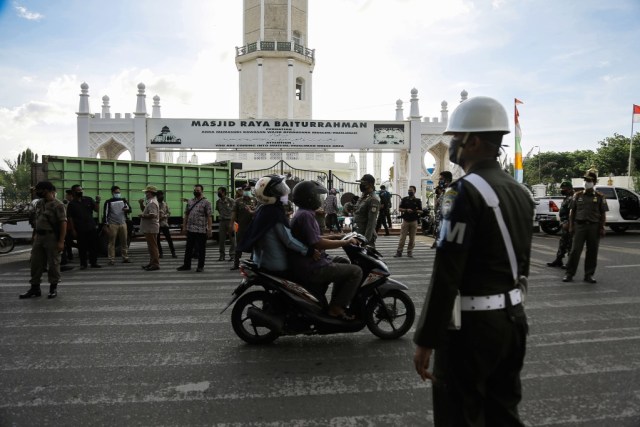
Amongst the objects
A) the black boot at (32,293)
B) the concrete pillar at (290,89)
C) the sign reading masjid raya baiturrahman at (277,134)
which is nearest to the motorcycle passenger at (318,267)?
the black boot at (32,293)

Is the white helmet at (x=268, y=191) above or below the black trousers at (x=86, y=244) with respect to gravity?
above

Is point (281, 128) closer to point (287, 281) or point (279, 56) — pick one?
point (279, 56)

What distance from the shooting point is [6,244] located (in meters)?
13.1

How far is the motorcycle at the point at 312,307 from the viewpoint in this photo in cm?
457

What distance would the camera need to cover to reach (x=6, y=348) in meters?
4.61

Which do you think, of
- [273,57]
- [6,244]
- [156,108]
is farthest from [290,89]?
[6,244]

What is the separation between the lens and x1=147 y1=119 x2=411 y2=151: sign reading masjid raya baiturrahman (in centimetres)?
2184

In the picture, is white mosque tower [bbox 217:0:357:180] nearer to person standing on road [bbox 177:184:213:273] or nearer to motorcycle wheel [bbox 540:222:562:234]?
motorcycle wheel [bbox 540:222:562:234]

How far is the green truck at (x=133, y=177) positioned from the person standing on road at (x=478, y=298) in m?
13.4

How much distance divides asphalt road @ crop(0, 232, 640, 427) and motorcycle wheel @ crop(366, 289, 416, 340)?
12cm

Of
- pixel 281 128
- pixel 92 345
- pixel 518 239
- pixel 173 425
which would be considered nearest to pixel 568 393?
pixel 518 239

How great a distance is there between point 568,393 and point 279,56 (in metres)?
31.2

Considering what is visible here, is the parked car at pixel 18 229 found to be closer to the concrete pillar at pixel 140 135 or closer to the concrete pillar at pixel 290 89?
the concrete pillar at pixel 140 135

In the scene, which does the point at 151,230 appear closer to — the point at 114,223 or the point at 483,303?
the point at 114,223
